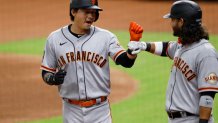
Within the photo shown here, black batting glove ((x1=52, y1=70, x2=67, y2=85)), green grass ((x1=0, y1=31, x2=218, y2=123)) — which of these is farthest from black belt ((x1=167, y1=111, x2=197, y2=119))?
green grass ((x1=0, y1=31, x2=218, y2=123))

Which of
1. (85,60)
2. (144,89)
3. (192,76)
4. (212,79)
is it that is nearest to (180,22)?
(192,76)

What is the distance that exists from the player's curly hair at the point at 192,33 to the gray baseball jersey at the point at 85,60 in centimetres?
69

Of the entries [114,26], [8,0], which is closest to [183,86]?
[114,26]

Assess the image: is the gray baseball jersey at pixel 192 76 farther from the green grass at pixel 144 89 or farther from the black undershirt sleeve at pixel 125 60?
the green grass at pixel 144 89

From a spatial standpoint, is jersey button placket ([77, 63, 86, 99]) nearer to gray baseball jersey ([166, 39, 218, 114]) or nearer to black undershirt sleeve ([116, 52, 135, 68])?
black undershirt sleeve ([116, 52, 135, 68])

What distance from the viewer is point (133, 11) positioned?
74.2 feet

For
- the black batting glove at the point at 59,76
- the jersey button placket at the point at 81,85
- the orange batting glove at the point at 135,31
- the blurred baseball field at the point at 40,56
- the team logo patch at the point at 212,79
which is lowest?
the blurred baseball field at the point at 40,56

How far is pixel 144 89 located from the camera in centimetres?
1182

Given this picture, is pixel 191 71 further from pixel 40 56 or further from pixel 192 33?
pixel 40 56

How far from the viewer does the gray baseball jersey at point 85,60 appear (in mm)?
6184

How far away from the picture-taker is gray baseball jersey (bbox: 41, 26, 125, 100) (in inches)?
243

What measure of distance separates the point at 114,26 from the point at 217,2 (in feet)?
20.1

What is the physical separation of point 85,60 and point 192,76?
1.13 metres

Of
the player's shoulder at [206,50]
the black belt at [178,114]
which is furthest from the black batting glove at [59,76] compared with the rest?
the player's shoulder at [206,50]
